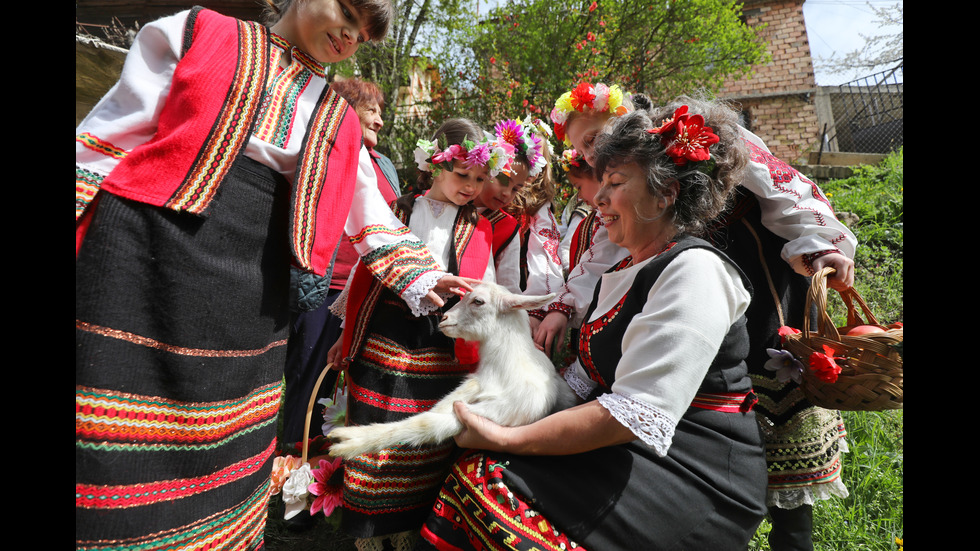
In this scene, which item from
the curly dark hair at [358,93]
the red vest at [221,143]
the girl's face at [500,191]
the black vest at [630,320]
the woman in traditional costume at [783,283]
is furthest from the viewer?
the curly dark hair at [358,93]

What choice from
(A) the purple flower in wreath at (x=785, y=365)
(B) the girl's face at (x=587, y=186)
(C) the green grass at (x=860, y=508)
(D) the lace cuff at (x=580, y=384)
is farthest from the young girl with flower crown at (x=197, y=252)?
(A) the purple flower in wreath at (x=785, y=365)

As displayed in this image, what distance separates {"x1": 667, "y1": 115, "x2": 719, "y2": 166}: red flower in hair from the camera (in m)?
1.85

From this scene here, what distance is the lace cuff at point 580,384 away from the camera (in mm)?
2105

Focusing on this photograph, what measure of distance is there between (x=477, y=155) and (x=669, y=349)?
1731mm

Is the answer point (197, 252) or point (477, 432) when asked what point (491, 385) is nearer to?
point (477, 432)

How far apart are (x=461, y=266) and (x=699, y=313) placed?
4.77ft

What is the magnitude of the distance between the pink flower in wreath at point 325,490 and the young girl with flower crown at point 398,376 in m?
0.12

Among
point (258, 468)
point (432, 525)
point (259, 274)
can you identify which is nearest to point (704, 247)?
point (432, 525)

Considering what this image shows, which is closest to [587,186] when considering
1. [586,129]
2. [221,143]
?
[586,129]

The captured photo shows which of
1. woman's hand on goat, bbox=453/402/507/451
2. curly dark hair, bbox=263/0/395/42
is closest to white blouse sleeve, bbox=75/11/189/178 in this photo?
curly dark hair, bbox=263/0/395/42

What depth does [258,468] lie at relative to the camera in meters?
1.80

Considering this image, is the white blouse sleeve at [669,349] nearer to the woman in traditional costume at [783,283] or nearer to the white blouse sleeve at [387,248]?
the woman in traditional costume at [783,283]

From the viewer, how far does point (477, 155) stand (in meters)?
2.87
